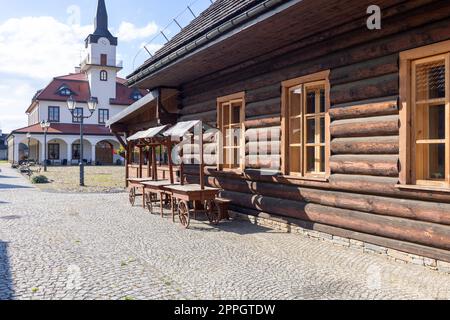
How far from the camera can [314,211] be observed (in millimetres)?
7379

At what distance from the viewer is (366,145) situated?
252 inches

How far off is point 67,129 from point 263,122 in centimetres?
4319

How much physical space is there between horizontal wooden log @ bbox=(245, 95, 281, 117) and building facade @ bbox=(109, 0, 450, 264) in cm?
3

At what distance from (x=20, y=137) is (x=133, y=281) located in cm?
4625

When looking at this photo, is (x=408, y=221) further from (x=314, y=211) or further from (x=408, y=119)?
(x=314, y=211)

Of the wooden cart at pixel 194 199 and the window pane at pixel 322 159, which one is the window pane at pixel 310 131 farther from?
the wooden cart at pixel 194 199

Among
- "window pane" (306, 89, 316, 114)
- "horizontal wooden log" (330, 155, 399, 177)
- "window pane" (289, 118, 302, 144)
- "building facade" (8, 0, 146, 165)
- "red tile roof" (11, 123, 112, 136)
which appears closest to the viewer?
"horizontal wooden log" (330, 155, 399, 177)

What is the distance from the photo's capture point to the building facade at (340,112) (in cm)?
563

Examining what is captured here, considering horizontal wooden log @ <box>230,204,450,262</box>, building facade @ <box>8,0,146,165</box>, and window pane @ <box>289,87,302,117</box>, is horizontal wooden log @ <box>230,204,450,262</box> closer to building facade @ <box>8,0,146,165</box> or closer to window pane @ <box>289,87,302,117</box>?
window pane @ <box>289,87,302,117</box>

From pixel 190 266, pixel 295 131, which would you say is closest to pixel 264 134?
pixel 295 131

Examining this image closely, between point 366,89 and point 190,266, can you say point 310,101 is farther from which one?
point 190,266

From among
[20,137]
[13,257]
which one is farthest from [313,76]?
[20,137]

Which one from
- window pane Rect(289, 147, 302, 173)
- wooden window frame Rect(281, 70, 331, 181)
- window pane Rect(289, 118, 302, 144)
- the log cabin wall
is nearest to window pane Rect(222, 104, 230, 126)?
the log cabin wall

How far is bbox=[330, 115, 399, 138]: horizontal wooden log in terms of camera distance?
19.7 feet
